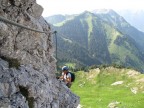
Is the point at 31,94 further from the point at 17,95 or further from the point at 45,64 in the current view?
the point at 45,64

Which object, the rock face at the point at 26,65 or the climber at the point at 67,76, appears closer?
the rock face at the point at 26,65

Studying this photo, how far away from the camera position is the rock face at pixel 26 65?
19.8m

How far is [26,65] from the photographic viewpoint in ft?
80.1

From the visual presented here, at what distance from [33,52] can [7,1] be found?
5762 millimetres

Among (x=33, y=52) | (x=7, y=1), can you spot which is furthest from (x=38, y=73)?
(x=7, y=1)

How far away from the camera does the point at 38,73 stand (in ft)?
82.5

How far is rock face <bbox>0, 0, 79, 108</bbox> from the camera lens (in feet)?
64.9

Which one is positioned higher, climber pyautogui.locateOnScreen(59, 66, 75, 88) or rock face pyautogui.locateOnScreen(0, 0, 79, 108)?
rock face pyautogui.locateOnScreen(0, 0, 79, 108)

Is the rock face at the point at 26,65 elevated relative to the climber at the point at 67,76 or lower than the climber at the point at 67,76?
elevated

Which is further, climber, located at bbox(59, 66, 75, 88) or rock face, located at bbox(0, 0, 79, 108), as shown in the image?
climber, located at bbox(59, 66, 75, 88)

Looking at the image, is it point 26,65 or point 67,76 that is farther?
point 67,76

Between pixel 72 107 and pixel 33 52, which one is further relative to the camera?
pixel 72 107

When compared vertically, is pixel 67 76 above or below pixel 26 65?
below

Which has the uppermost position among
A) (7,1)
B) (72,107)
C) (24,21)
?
(7,1)
